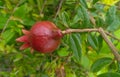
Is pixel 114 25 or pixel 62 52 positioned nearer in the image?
pixel 114 25

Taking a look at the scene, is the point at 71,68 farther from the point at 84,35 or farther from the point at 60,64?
the point at 84,35

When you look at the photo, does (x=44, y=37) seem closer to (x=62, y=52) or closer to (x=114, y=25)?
(x=114, y=25)

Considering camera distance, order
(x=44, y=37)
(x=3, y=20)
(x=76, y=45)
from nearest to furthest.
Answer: (x=44, y=37)
(x=76, y=45)
(x=3, y=20)


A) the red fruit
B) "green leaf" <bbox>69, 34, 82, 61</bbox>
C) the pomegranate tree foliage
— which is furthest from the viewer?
the pomegranate tree foliage

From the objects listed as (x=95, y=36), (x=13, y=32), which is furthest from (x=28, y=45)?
(x=13, y=32)

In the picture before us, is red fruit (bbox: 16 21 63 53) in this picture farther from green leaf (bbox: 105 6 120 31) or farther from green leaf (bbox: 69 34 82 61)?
green leaf (bbox: 105 6 120 31)

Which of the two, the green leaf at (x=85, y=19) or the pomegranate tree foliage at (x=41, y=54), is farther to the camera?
the pomegranate tree foliage at (x=41, y=54)

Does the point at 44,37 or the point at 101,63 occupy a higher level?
the point at 44,37

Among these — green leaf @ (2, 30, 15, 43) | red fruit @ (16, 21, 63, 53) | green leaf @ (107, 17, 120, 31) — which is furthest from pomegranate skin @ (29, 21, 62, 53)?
green leaf @ (2, 30, 15, 43)

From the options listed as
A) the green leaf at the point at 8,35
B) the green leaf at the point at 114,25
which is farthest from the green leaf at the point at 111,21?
the green leaf at the point at 8,35

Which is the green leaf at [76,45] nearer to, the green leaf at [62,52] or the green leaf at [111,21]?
the green leaf at [111,21]

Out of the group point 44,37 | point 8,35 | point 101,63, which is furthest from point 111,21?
point 8,35
